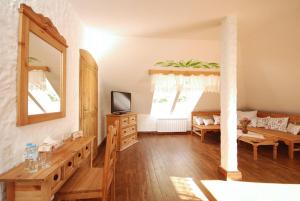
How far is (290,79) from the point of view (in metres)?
4.20

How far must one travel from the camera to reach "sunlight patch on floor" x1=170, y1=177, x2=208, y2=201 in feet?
7.34

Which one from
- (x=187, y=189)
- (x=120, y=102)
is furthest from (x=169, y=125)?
(x=187, y=189)

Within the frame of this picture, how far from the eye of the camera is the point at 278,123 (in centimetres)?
468

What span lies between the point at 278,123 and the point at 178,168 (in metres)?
3.30

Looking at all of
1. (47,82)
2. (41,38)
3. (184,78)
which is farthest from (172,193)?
(184,78)

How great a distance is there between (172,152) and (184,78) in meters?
2.17

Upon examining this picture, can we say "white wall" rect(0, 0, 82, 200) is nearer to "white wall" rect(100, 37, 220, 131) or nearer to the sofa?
"white wall" rect(100, 37, 220, 131)

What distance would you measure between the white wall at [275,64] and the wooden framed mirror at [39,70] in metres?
3.40

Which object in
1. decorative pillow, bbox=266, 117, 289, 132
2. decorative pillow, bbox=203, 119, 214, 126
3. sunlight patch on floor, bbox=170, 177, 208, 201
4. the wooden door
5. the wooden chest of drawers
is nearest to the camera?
sunlight patch on floor, bbox=170, 177, 208, 201

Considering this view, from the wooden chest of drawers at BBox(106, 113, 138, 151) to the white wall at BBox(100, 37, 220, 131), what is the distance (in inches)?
38.3

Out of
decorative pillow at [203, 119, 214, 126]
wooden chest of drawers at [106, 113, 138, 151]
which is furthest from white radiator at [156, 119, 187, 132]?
wooden chest of drawers at [106, 113, 138, 151]

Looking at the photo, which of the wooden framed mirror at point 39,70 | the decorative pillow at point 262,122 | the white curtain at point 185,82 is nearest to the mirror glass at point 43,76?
the wooden framed mirror at point 39,70

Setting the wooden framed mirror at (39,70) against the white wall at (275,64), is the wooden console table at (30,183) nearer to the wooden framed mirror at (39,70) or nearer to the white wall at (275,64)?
the wooden framed mirror at (39,70)

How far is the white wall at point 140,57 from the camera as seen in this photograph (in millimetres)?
4062
